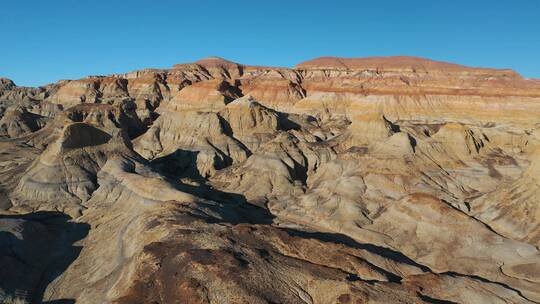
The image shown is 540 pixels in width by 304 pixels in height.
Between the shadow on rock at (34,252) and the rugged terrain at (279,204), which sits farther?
the shadow on rock at (34,252)

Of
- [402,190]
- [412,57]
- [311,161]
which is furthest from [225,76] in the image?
[402,190]

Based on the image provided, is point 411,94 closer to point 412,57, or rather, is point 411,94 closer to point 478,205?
point 412,57

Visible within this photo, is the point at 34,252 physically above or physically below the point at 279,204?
below

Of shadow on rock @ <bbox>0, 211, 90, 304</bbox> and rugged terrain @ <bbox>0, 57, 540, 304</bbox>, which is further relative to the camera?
shadow on rock @ <bbox>0, 211, 90, 304</bbox>

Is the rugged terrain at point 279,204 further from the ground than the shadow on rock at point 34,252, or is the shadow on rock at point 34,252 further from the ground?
the rugged terrain at point 279,204
